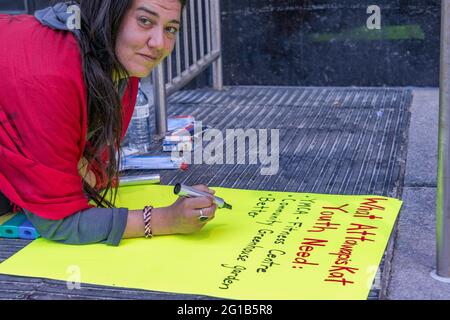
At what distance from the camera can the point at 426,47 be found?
3.35m

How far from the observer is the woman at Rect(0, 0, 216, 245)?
1.59 metres

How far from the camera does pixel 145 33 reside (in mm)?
1613

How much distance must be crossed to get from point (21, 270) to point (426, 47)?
88.0 inches

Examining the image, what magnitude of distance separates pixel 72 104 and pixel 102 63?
10cm

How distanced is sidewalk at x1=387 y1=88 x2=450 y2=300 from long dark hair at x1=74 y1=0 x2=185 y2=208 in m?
0.63

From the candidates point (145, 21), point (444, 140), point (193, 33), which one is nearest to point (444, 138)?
point (444, 140)

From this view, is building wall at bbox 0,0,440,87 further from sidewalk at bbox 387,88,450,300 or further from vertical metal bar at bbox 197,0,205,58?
sidewalk at bbox 387,88,450,300

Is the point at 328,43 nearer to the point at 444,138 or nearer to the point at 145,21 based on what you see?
the point at 145,21

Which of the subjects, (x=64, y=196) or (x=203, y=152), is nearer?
(x=64, y=196)

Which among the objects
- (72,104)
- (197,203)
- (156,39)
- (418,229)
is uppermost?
(156,39)

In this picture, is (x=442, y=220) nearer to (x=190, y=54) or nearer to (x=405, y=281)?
(x=405, y=281)

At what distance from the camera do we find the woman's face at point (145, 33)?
5.26 ft

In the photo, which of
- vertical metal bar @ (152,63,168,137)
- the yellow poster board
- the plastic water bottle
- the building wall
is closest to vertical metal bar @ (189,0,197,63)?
the building wall
